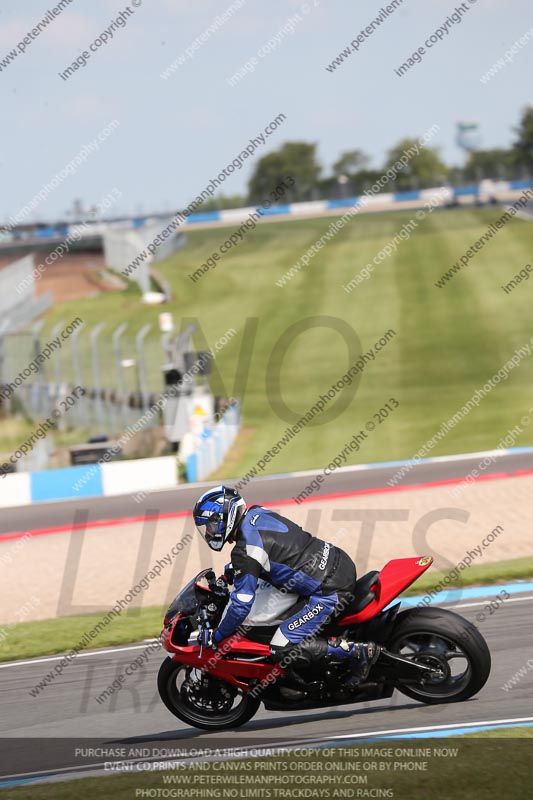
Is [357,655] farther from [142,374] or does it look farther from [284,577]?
[142,374]

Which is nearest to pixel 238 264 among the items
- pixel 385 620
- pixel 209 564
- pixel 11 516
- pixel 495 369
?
pixel 495 369

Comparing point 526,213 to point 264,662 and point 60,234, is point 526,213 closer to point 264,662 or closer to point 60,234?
point 60,234

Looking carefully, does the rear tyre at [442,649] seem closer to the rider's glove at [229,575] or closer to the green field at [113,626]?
the rider's glove at [229,575]

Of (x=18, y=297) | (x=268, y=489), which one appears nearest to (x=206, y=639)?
(x=268, y=489)

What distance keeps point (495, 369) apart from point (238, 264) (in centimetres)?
2598

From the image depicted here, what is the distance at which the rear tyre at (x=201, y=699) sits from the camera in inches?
275

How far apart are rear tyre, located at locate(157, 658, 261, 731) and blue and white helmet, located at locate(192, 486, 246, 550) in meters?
1.04

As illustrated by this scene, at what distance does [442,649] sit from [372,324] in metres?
30.0

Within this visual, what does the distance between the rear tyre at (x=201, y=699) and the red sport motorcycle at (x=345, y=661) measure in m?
0.03

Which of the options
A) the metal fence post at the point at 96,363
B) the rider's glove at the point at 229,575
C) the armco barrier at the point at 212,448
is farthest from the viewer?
the metal fence post at the point at 96,363

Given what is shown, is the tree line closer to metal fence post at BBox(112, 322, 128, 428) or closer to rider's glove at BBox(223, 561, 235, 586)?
metal fence post at BBox(112, 322, 128, 428)

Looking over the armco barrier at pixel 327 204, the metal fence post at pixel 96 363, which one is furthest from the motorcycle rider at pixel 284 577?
the armco barrier at pixel 327 204

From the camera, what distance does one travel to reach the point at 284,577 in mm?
6652

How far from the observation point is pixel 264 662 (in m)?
6.80
